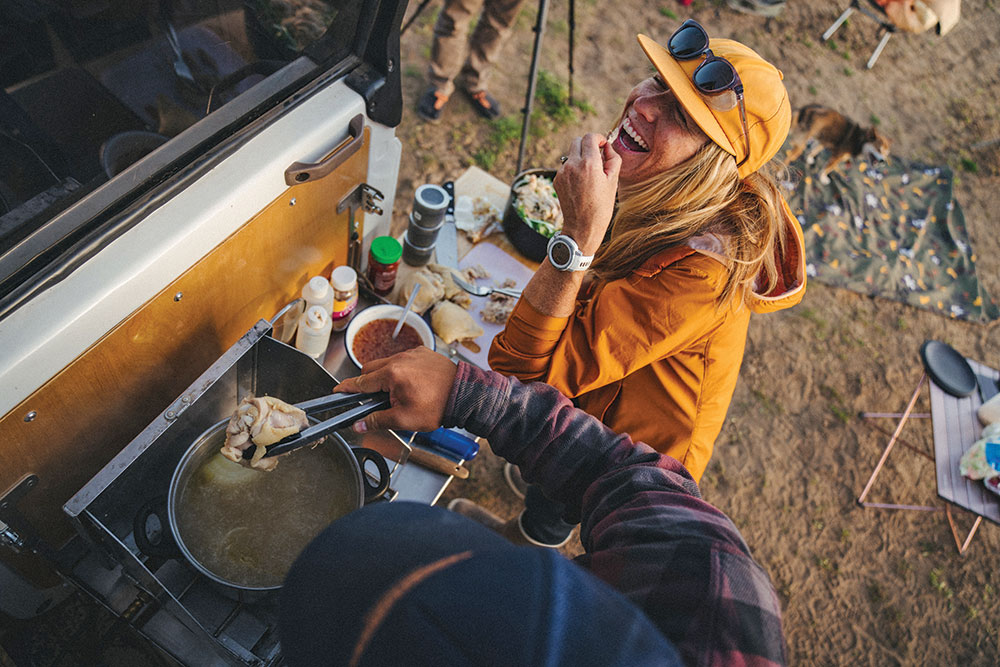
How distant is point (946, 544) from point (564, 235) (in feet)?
11.5

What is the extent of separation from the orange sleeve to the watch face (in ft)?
0.46

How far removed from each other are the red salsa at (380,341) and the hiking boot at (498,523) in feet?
3.16

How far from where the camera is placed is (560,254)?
152 cm

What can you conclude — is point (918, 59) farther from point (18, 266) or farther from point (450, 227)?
point (18, 266)

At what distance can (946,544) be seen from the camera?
11.4 feet

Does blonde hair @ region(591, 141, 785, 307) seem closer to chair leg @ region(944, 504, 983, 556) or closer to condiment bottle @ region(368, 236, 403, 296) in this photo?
condiment bottle @ region(368, 236, 403, 296)

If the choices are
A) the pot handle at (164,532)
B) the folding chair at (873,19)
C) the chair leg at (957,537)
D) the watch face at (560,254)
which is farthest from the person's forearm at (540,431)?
the folding chair at (873,19)

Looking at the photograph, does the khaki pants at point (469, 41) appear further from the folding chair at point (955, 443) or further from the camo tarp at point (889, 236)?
the folding chair at point (955, 443)

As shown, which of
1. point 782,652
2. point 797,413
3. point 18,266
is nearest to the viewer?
point 782,652

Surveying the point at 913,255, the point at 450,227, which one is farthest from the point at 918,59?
the point at 450,227

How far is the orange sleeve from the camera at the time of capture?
1.48 meters

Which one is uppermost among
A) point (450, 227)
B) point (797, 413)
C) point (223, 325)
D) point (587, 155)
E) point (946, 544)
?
point (587, 155)

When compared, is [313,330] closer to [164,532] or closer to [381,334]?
[381,334]

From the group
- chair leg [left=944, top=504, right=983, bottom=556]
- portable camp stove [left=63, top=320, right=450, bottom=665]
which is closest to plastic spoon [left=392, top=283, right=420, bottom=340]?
portable camp stove [left=63, top=320, right=450, bottom=665]
